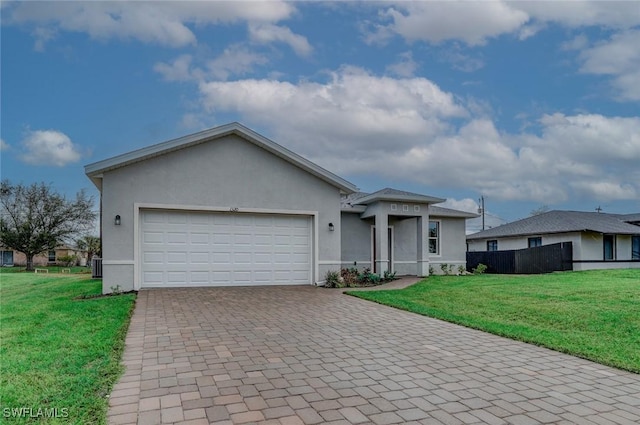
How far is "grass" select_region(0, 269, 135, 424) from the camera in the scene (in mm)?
3926

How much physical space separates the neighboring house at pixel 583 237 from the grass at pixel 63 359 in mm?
24091

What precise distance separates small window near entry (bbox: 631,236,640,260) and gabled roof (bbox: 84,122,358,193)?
72.6ft

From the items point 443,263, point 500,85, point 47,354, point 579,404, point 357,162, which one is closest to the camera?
point 579,404

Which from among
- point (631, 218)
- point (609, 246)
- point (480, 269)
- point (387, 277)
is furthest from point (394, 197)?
point (631, 218)

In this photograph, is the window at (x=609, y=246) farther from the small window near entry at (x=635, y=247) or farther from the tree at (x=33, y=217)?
the tree at (x=33, y=217)

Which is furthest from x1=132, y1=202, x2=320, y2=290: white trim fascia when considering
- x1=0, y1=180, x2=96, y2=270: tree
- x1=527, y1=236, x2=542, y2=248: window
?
x1=0, y1=180, x2=96, y2=270: tree

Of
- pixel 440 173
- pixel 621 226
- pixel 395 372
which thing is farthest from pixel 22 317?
pixel 621 226

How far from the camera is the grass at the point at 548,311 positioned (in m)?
6.51

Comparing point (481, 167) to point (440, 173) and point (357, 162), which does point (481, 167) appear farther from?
point (357, 162)

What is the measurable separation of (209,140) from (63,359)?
902 cm

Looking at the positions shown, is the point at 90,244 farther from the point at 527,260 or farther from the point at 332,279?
the point at 527,260

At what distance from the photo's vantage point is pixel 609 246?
26.1 meters

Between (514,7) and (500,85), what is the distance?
488cm

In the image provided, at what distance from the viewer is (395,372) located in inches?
199
